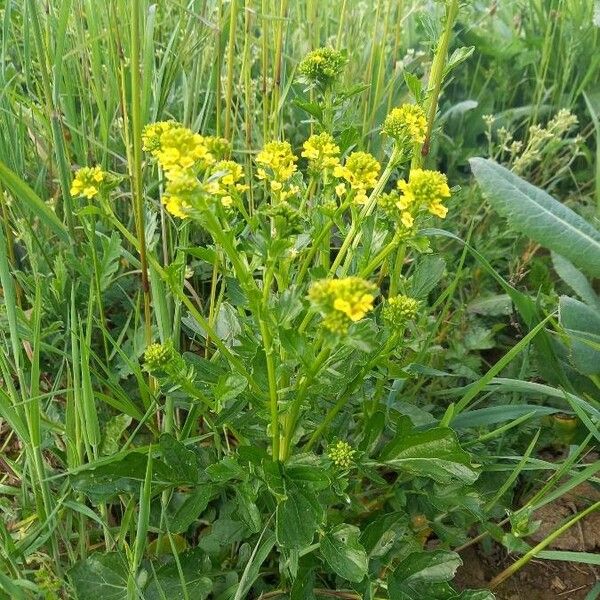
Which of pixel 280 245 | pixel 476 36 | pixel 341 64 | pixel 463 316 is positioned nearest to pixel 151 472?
pixel 280 245

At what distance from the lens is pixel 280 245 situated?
2.52 feet

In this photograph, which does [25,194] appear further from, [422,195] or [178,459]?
[422,195]

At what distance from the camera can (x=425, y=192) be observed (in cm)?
79

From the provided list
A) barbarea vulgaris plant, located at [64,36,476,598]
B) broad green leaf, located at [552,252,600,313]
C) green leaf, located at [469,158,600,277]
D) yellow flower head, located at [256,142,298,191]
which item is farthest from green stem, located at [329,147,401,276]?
broad green leaf, located at [552,252,600,313]

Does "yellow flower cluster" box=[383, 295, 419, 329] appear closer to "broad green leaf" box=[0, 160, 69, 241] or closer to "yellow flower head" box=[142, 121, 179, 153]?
"yellow flower head" box=[142, 121, 179, 153]

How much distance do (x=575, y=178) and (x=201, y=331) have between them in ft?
4.04

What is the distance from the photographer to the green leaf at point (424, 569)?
97 cm

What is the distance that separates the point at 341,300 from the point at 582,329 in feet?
2.31

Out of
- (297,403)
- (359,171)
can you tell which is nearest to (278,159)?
(359,171)

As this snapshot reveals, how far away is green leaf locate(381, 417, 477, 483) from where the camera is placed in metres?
0.94

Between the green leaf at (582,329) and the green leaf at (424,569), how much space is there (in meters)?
0.45

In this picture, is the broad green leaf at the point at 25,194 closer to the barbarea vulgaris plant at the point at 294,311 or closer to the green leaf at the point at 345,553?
the barbarea vulgaris plant at the point at 294,311

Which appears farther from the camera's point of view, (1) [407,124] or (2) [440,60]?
(2) [440,60]

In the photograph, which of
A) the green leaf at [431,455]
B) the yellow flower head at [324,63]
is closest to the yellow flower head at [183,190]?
the yellow flower head at [324,63]
